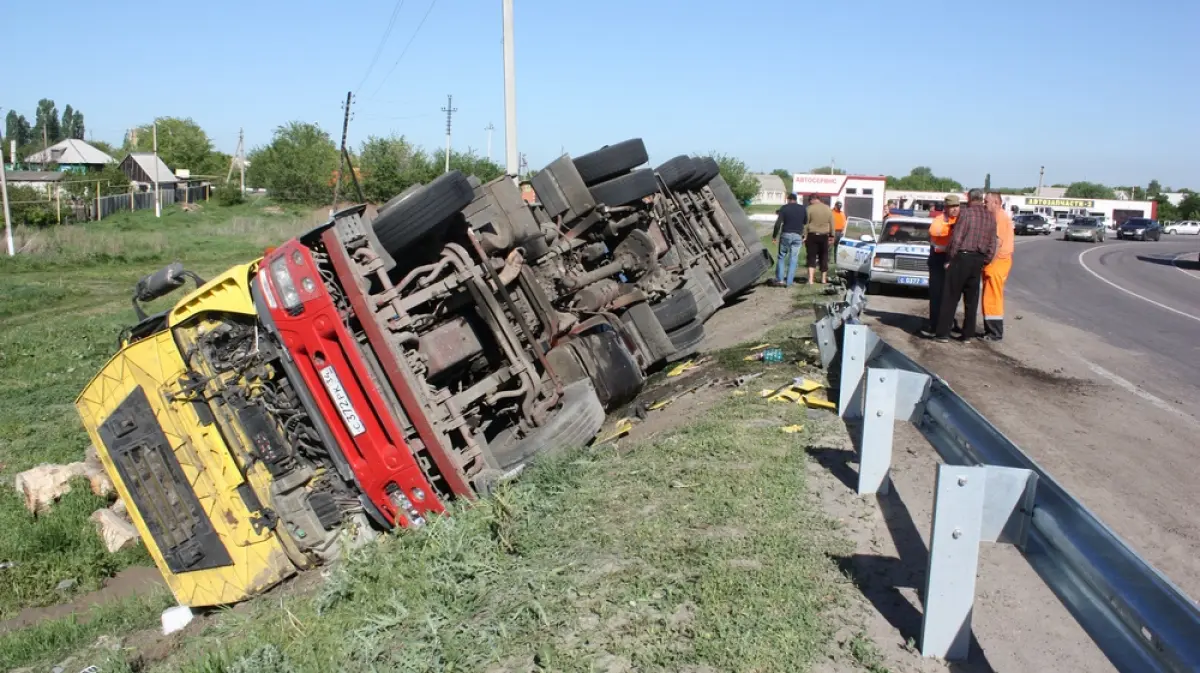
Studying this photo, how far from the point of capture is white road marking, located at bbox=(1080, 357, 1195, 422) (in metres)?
6.83

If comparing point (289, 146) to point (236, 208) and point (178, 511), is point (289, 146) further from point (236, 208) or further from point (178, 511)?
point (178, 511)

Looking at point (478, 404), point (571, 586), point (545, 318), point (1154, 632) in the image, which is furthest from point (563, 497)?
point (1154, 632)

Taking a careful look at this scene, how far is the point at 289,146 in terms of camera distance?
6719 cm

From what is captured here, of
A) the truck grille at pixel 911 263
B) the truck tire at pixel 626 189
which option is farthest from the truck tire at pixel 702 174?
the truck grille at pixel 911 263

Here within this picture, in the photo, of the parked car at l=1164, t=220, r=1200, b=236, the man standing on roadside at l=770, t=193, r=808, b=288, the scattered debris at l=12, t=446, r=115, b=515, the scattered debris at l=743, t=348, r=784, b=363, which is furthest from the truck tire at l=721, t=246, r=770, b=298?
the parked car at l=1164, t=220, r=1200, b=236

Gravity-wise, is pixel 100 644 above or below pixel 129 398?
below

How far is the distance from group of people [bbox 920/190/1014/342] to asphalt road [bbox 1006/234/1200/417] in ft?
3.44

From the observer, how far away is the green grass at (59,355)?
7.08m

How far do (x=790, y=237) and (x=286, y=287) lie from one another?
11.0 meters

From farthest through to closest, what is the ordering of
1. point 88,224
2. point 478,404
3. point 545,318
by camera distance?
point 88,224
point 545,318
point 478,404

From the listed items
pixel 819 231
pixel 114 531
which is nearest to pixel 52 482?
pixel 114 531

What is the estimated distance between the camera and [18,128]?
124250mm

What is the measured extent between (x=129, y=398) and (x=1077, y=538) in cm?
520

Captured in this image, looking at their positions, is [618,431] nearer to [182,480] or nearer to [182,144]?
[182,480]
